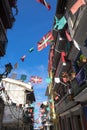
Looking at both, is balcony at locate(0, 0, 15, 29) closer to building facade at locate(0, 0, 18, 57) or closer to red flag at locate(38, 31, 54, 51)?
building facade at locate(0, 0, 18, 57)

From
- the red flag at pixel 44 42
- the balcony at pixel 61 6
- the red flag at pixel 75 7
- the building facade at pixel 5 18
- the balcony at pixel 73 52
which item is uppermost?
the balcony at pixel 61 6

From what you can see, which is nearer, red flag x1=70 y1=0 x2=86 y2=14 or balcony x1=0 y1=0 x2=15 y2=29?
red flag x1=70 y1=0 x2=86 y2=14

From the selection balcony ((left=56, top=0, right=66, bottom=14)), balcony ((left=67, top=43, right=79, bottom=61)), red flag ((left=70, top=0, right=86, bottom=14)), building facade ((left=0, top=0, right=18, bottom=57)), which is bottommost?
red flag ((left=70, top=0, right=86, bottom=14))

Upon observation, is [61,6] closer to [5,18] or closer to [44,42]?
[44,42]

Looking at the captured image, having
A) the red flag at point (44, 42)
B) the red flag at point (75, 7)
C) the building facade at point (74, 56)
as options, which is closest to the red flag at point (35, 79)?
the building facade at point (74, 56)

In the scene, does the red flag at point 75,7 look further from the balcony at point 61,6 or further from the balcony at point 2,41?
the balcony at point 61,6

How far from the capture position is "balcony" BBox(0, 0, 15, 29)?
516 inches

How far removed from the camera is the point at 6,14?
13930 mm

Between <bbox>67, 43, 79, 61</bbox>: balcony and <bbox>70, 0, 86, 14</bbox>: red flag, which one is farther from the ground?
<bbox>67, 43, 79, 61</bbox>: balcony

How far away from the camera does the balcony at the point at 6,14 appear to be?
43.0ft

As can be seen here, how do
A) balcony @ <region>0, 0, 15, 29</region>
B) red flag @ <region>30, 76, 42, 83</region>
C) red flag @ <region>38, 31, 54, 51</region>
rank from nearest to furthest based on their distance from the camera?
red flag @ <region>38, 31, 54, 51</region>, balcony @ <region>0, 0, 15, 29</region>, red flag @ <region>30, 76, 42, 83</region>

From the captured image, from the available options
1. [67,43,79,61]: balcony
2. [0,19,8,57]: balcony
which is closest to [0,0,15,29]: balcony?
[0,19,8,57]: balcony

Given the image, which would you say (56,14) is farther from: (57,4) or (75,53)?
(75,53)

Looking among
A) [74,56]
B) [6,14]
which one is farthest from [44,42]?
[6,14]
